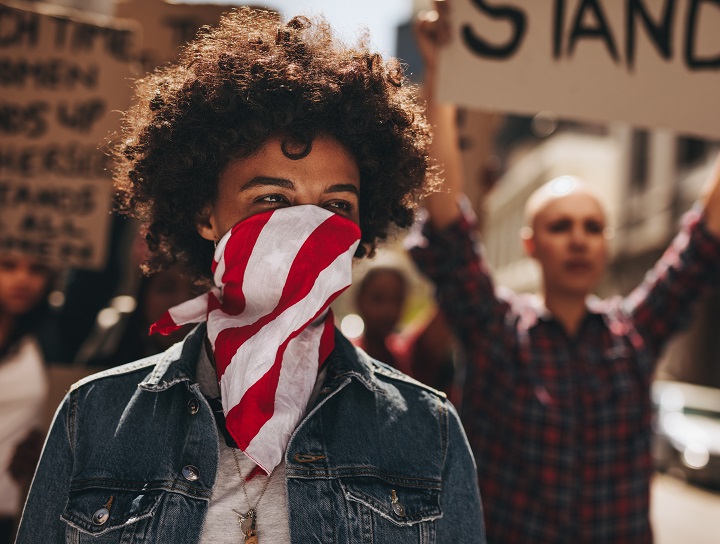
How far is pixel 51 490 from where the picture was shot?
154 cm

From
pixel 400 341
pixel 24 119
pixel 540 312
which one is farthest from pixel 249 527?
pixel 400 341

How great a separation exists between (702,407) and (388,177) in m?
10.7

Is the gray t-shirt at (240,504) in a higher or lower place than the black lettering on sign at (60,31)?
lower

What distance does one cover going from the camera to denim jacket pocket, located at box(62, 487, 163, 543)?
1.50 meters

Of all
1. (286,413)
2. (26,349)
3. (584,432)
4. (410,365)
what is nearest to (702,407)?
(410,365)

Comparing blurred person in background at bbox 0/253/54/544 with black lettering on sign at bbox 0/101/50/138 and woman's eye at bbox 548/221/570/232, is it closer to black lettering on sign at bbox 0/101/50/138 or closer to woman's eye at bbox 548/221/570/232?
black lettering on sign at bbox 0/101/50/138

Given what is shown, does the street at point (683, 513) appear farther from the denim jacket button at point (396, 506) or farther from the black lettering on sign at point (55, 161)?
the denim jacket button at point (396, 506)

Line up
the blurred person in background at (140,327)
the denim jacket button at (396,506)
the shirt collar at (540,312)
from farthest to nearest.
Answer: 1. the blurred person in background at (140,327)
2. the shirt collar at (540,312)
3. the denim jacket button at (396,506)

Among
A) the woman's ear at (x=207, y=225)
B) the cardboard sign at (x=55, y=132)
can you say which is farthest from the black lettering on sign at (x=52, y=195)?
the woman's ear at (x=207, y=225)

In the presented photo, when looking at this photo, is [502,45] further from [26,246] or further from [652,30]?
[26,246]

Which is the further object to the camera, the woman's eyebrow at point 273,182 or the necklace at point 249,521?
the woman's eyebrow at point 273,182

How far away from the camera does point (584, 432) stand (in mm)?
2746

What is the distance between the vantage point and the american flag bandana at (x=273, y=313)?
5.04ft

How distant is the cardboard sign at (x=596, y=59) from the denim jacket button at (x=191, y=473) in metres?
1.72
